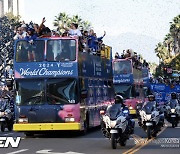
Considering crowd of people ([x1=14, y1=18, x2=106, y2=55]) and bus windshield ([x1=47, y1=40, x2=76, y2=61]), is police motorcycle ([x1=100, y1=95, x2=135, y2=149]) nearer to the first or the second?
bus windshield ([x1=47, y1=40, x2=76, y2=61])

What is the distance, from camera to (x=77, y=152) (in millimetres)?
18406

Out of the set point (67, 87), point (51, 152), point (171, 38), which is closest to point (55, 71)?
point (67, 87)

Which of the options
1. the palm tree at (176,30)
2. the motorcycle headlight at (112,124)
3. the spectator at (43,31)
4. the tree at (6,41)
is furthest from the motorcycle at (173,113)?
the palm tree at (176,30)

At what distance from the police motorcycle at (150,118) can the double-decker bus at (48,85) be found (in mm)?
2444

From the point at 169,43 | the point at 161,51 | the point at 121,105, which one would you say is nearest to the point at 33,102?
the point at 121,105

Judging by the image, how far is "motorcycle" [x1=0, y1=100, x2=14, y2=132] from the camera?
30.7 m

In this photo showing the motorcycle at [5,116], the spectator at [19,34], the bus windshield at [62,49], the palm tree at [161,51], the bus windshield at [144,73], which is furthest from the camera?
the palm tree at [161,51]

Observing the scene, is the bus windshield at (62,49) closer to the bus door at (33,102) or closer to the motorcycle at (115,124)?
the bus door at (33,102)

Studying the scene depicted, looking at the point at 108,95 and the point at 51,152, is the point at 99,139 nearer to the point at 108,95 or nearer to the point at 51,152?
the point at 51,152

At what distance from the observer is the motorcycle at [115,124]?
19.1 m

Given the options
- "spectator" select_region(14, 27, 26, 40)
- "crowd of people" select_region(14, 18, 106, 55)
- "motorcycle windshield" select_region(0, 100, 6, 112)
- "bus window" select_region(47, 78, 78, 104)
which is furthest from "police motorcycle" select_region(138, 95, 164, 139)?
"motorcycle windshield" select_region(0, 100, 6, 112)

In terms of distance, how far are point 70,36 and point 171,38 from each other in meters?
93.4

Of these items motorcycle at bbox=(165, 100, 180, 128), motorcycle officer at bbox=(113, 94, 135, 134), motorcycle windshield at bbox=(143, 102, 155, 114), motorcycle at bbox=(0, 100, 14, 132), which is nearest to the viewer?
motorcycle officer at bbox=(113, 94, 135, 134)

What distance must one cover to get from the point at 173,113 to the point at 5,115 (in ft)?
27.0
